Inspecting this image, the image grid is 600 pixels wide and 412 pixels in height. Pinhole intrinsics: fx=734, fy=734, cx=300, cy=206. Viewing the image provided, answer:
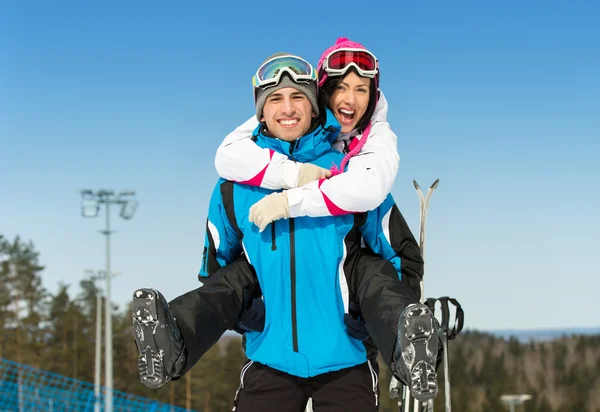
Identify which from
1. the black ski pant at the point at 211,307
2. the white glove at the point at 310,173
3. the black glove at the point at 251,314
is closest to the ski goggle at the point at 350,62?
the white glove at the point at 310,173

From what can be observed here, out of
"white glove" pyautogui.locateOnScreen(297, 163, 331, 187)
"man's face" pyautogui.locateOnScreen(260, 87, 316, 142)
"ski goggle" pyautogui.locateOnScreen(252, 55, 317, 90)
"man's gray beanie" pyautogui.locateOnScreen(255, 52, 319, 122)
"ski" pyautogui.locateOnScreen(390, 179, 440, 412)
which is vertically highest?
"ski goggle" pyautogui.locateOnScreen(252, 55, 317, 90)

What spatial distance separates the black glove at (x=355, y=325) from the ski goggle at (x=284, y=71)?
3.09ft

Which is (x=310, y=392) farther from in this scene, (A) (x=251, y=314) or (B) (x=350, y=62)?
(B) (x=350, y=62)

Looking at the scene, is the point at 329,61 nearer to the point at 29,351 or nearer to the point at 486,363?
the point at 29,351

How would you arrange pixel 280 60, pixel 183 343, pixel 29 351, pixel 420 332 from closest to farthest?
pixel 420 332 < pixel 183 343 < pixel 280 60 < pixel 29 351

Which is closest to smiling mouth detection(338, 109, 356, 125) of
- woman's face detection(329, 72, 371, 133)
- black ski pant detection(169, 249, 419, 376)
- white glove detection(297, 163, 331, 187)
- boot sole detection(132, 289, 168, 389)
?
woman's face detection(329, 72, 371, 133)

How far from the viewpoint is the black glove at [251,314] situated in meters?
2.87

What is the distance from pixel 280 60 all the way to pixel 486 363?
36.8 meters

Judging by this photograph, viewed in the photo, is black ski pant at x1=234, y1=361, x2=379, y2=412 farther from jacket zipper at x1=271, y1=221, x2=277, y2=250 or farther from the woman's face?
the woman's face

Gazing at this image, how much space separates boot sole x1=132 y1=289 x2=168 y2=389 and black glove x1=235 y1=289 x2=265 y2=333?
46cm

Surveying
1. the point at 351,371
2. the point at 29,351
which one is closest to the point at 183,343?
the point at 351,371

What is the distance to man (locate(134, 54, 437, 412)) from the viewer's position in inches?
108

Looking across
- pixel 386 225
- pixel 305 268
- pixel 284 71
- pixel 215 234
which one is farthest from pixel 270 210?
pixel 284 71

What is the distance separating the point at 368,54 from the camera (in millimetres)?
3180
